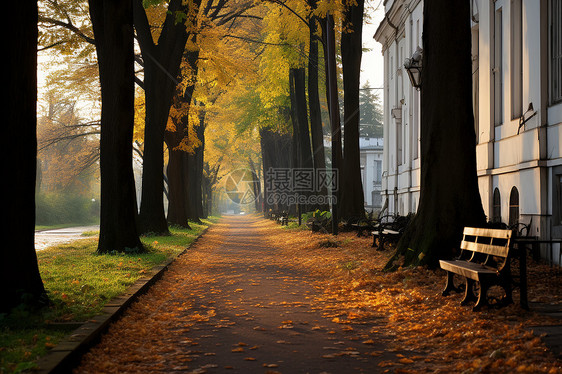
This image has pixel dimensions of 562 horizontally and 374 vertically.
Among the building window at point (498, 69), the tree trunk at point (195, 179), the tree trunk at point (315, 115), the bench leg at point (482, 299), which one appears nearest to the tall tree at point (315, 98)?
the tree trunk at point (315, 115)

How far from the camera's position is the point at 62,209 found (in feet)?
161

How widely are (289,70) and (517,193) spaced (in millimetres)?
18646

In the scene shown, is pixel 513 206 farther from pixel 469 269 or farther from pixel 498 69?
pixel 469 269

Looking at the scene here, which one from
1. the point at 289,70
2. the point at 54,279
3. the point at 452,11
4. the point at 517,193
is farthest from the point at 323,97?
the point at 54,279

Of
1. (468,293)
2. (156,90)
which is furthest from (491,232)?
(156,90)

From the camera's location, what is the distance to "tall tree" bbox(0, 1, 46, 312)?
6547 millimetres

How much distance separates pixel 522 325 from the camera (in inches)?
233

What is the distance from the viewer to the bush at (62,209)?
1809 inches

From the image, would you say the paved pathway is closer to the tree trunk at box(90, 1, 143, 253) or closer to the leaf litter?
the leaf litter

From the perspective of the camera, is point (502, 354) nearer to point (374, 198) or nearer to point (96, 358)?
point (96, 358)

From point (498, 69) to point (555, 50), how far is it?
3548 mm

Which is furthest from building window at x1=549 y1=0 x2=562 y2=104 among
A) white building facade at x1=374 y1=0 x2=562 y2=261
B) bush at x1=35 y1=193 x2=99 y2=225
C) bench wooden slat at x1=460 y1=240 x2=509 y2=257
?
bush at x1=35 y1=193 x2=99 y2=225

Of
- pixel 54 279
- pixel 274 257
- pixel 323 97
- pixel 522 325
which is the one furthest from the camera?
pixel 323 97

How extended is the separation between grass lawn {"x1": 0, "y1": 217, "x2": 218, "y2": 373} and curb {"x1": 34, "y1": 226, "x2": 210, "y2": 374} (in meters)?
0.10
